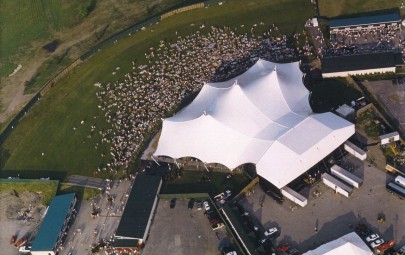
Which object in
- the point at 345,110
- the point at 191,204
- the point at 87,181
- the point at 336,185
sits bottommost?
the point at 191,204

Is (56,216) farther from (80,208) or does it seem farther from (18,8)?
(18,8)

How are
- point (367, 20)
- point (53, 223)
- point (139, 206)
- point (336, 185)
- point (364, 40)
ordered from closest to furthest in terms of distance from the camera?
point (336, 185) < point (139, 206) < point (53, 223) < point (364, 40) < point (367, 20)

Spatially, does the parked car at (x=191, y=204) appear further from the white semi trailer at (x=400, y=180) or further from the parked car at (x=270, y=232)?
the white semi trailer at (x=400, y=180)

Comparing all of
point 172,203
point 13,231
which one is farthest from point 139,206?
point 13,231

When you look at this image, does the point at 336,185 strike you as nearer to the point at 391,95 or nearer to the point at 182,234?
the point at 391,95

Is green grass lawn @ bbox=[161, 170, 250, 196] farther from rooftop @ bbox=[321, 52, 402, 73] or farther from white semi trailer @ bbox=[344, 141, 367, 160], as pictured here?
rooftop @ bbox=[321, 52, 402, 73]

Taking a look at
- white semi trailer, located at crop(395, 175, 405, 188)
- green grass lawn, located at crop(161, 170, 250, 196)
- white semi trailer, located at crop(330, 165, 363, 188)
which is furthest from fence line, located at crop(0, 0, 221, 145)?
white semi trailer, located at crop(395, 175, 405, 188)
